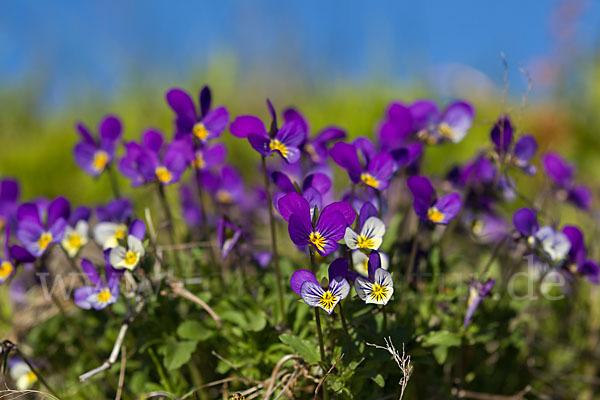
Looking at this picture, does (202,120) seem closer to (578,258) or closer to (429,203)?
(429,203)

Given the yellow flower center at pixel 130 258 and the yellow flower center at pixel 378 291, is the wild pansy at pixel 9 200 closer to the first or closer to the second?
the yellow flower center at pixel 130 258

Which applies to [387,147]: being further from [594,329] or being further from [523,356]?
[594,329]

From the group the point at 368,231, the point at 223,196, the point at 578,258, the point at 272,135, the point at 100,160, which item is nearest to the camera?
the point at 368,231

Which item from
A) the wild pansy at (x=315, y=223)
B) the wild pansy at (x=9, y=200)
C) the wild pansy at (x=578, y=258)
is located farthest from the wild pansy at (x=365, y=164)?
the wild pansy at (x=9, y=200)

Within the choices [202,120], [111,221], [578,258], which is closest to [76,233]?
[111,221]

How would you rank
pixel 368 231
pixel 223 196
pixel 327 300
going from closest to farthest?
pixel 327 300, pixel 368 231, pixel 223 196

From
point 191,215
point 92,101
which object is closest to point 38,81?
point 92,101
